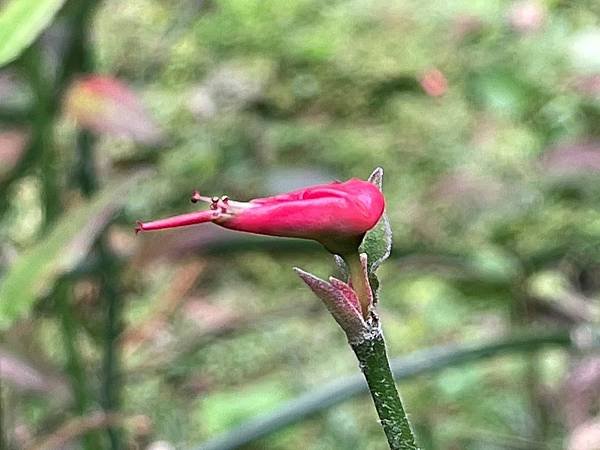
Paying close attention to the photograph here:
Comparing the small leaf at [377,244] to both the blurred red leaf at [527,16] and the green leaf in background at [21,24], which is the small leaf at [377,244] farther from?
the blurred red leaf at [527,16]

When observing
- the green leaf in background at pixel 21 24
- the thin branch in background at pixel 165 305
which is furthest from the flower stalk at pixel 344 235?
the thin branch in background at pixel 165 305

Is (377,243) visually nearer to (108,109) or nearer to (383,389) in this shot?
(383,389)

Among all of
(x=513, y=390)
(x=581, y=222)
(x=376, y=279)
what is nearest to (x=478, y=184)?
(x=581, y=222)

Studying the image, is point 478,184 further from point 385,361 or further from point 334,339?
point 385,361

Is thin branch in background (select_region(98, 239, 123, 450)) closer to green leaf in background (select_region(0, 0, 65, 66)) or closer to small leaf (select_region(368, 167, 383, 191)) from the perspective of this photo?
green leaf in background (select_region(0, 0, 65, 66))

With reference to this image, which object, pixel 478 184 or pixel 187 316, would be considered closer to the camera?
pixel 478 184

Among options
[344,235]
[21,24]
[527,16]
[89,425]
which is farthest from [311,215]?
[527,16]
